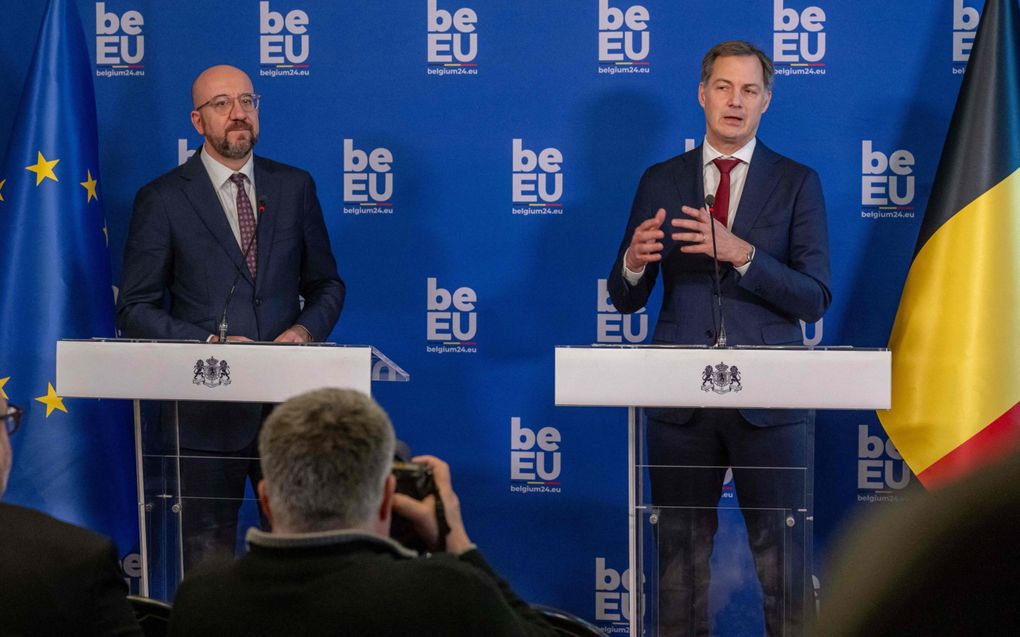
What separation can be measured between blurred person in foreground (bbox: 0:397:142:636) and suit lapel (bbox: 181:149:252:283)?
95.3 inches

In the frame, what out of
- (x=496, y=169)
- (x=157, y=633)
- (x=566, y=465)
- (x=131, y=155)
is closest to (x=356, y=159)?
(x=496, y=169)

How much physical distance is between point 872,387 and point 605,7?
7.95 feet

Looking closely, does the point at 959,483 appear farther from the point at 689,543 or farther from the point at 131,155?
the point at 131,155

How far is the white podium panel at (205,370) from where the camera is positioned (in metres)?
3.48

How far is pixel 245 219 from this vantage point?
4.35 meters

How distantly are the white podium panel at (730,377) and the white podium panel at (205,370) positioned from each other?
66 centimetres

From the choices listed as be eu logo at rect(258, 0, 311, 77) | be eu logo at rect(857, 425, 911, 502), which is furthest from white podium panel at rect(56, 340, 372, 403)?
be eu logo at rect(857, 425, 911, 502)

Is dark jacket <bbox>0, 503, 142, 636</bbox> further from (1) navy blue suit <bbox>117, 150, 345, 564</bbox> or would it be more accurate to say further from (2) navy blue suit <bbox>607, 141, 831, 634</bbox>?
(1) navy blue suit <bbox>117, 150, 345, 564</bbox>

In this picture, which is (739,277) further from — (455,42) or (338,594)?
(338,594)

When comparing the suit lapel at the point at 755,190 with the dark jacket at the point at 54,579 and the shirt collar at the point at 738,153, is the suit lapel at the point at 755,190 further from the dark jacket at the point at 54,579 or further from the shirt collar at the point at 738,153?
the dark jacket at the point at 54,579

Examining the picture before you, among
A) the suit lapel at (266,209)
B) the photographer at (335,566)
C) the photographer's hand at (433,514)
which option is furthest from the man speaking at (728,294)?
the photographer at (335,566)

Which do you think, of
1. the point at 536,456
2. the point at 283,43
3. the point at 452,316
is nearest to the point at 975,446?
the point at 536,456

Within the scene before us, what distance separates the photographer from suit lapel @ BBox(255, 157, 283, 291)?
4.30 metres

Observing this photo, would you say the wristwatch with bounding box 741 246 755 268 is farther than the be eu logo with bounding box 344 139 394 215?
No
